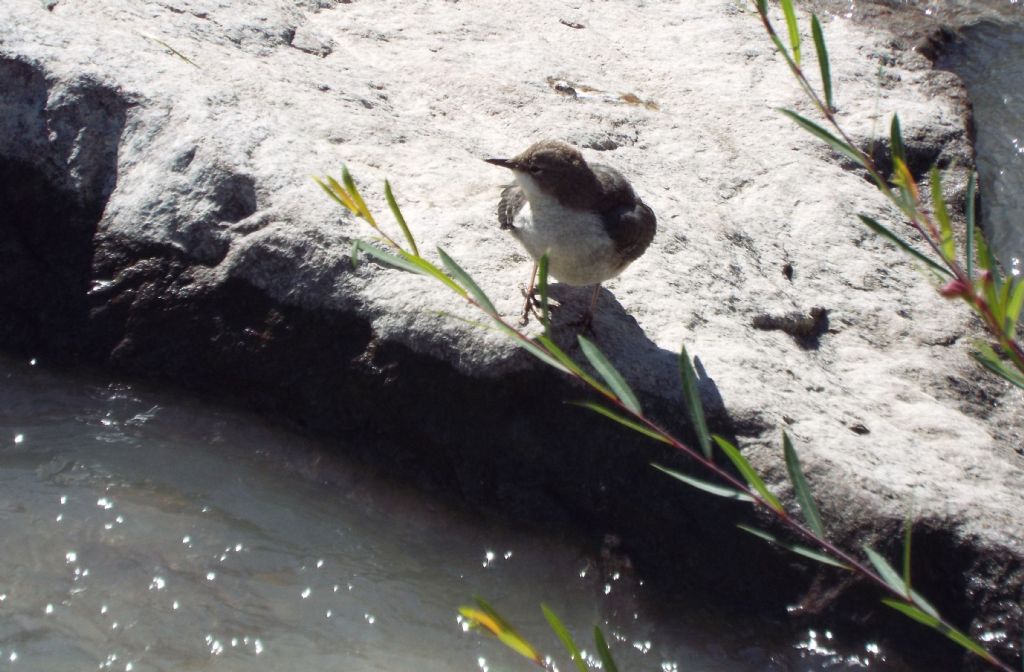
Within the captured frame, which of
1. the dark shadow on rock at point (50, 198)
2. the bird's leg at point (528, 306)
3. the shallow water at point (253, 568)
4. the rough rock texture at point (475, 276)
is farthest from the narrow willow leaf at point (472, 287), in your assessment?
the dark shadow on rock at point (50, 198)

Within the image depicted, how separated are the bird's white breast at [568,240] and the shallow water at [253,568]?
1075mm

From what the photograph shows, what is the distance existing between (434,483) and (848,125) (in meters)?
3.74

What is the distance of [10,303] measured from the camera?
186 inches

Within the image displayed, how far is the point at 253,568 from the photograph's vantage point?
3779mm

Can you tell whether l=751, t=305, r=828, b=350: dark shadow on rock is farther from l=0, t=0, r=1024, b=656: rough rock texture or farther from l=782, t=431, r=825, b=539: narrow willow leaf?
l=782, t=431, r=825, b=539: narrow willow leaf

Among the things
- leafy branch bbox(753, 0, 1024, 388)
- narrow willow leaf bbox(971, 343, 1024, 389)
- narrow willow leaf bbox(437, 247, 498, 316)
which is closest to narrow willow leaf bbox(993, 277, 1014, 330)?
leafy branch bbox(753, 0, 1024, 388)

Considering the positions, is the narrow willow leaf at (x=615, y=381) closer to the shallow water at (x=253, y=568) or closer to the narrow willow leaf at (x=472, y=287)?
the narrow willow leaf at (x=472, y=287)

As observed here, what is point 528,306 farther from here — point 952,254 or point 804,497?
point 952,254

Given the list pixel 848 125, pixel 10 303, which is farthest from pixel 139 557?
pixel 848 125

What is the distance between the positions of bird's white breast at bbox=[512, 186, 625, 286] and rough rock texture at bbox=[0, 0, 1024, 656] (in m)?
0.28

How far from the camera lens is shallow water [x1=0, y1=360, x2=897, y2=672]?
11.3 ft

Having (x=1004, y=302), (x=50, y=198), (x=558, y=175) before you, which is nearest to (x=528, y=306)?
(x=558, y=175)

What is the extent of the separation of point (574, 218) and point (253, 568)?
6.12 feet

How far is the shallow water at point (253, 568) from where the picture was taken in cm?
345
